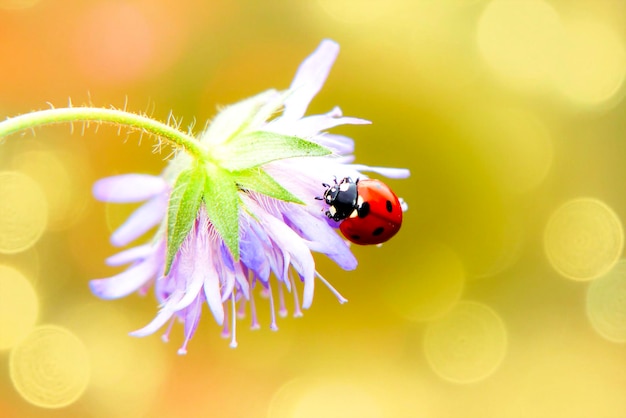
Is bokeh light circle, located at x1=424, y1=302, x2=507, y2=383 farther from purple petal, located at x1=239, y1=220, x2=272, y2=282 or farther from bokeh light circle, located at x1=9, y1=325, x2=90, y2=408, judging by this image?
purple petal, located at x1=239, y1=220, x2=272, y2=282

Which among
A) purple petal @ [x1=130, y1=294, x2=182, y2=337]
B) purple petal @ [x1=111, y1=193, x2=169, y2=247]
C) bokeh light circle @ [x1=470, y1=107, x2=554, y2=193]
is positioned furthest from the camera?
bokeh light circle @ [x1=470, y1=107, x2=554, y2=193]

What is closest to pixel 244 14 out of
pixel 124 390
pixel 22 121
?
pixel 124 390

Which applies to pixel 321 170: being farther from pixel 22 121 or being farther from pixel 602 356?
pixel 602 356

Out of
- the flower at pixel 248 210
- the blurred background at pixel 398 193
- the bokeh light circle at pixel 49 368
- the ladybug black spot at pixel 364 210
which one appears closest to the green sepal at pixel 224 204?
the flower at pixel 248 210

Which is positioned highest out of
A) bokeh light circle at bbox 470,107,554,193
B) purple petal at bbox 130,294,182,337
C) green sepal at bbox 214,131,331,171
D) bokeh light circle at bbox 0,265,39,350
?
bokeh light circle at bbox 470,107,554,193

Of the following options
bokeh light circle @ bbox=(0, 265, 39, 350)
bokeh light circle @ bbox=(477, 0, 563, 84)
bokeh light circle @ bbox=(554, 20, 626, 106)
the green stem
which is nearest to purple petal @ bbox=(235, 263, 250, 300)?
the green stem

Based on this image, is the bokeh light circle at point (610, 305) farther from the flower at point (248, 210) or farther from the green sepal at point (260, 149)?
the green sepal at point (260, 149)
